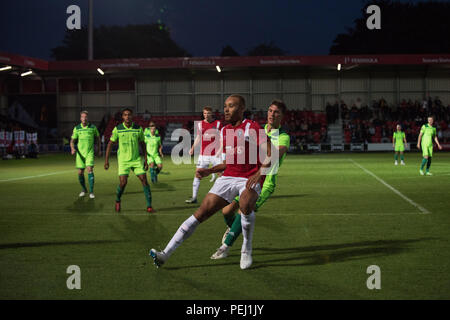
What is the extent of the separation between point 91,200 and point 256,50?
343ft

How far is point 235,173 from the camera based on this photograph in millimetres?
6312

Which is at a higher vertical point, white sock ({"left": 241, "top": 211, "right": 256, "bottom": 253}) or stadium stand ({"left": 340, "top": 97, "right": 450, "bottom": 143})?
stadium stand ({"left": 340, "top": 97, "right": 450, "bottom": 143})

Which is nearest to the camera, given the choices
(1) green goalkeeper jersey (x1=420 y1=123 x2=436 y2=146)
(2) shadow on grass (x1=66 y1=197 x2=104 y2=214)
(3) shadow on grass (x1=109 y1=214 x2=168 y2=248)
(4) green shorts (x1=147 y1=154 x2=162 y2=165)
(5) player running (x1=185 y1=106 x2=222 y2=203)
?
(3) shadow on grass (x1=109 y1=214 x2=168 y2=248)

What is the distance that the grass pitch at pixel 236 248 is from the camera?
551 cm

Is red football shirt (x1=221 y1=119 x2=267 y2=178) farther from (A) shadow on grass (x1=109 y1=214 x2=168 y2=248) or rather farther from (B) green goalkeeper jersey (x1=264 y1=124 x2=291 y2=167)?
(A) shadow on grass (x1=109 y1=214 x2=168 y2=248)

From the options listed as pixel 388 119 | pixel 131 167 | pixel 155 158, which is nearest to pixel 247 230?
pixel 131 167

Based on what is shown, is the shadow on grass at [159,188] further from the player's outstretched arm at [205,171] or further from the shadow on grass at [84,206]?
the player's outstretched arm at [205,171]

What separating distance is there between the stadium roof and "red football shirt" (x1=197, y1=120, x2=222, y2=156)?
103ft

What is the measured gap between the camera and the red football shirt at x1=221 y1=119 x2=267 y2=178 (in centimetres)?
611

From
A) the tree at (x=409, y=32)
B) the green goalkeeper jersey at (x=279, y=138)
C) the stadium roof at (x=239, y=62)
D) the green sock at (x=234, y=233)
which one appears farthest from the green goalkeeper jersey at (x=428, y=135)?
the tree at (x=409, y=32)

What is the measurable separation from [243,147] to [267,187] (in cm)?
180

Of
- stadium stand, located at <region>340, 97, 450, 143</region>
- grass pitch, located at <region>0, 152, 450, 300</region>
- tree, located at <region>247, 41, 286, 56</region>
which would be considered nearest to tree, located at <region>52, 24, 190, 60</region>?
tree, located at <region>247, 41, 286, 56</region>

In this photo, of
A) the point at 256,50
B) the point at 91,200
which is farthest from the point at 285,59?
the point at 256,50

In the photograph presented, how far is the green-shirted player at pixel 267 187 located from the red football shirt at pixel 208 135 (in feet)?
15.9
